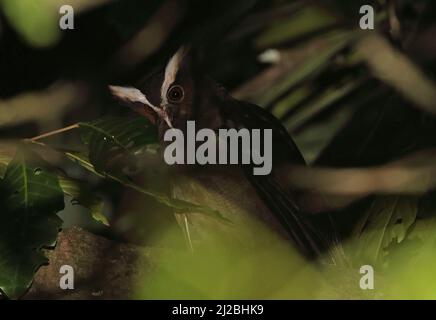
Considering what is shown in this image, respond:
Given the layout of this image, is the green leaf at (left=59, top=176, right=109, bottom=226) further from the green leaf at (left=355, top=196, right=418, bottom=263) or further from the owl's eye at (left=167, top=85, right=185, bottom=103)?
the green leaf at (left=355, top=196, right=418, bottom=263)

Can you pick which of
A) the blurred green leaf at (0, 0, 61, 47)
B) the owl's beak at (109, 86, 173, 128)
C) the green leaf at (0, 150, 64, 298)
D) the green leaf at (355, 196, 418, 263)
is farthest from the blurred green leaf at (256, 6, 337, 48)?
the green leaf at (0, 150, 64, 298)

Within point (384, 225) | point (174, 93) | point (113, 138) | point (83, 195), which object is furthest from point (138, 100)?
point (384, 225)

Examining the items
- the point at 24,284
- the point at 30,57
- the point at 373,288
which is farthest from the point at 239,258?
the point at 30,57

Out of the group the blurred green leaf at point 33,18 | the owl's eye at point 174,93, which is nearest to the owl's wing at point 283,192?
the owl's eye at point 174,93

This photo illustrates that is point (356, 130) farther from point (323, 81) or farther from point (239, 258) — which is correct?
point (239, 258)

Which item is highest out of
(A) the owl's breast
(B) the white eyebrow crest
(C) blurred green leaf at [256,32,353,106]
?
(C) blurred green leaf at [256,32,353,106]

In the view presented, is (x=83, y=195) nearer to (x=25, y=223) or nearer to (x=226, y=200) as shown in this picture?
(x=25, y=223)

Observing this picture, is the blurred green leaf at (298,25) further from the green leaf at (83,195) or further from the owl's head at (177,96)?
the green leaf at (83,195)
